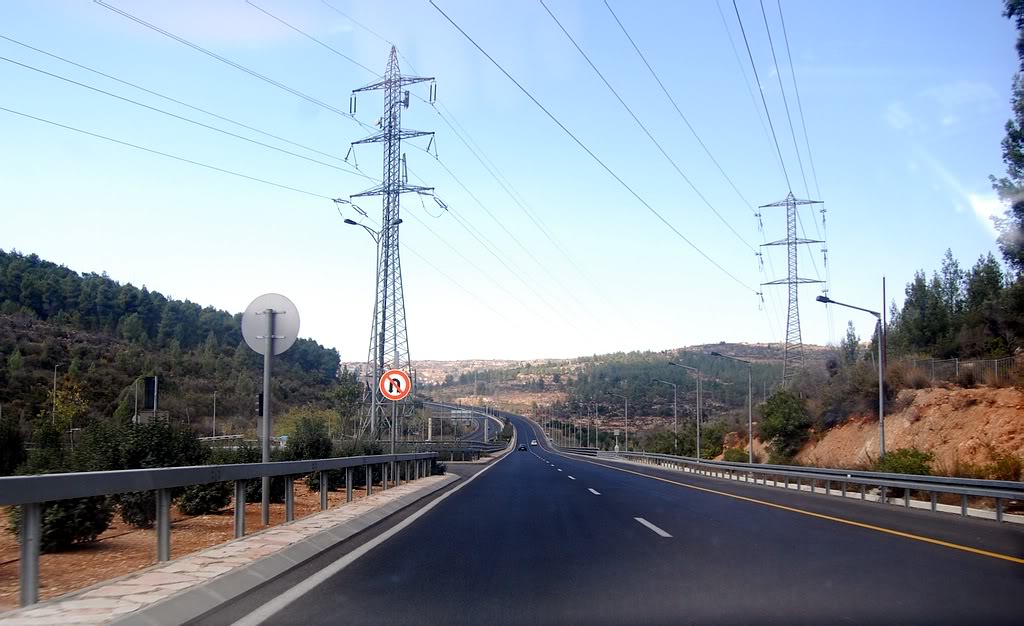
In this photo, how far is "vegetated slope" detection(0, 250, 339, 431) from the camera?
3428cm

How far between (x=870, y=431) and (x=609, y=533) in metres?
40.7

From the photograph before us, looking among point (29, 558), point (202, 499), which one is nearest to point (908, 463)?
point (202, 499)

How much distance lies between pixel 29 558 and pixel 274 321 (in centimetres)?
647

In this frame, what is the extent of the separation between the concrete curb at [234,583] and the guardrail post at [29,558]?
0.88 meters

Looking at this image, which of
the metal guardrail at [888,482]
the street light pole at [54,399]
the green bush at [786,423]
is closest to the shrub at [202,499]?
the street light pole at [54,399]

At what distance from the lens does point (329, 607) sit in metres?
7.44

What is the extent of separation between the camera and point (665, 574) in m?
9.27

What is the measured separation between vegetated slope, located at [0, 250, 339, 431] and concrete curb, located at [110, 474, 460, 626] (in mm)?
20095

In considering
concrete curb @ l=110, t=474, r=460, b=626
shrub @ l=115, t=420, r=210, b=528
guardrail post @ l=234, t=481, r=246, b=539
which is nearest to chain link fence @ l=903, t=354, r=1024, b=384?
concrete curb @ l=110, t=474, r=460, b=626

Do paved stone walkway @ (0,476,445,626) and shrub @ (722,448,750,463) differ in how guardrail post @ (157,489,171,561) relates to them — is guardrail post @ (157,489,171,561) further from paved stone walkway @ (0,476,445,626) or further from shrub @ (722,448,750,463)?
shrub @ (722,448,750,463)

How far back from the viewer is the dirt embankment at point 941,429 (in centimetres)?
3541

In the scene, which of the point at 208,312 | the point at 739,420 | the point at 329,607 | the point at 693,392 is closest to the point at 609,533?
the point at 329,607

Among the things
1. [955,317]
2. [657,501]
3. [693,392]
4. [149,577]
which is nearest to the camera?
[149,577]

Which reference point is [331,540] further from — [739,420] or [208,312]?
[739,420]
